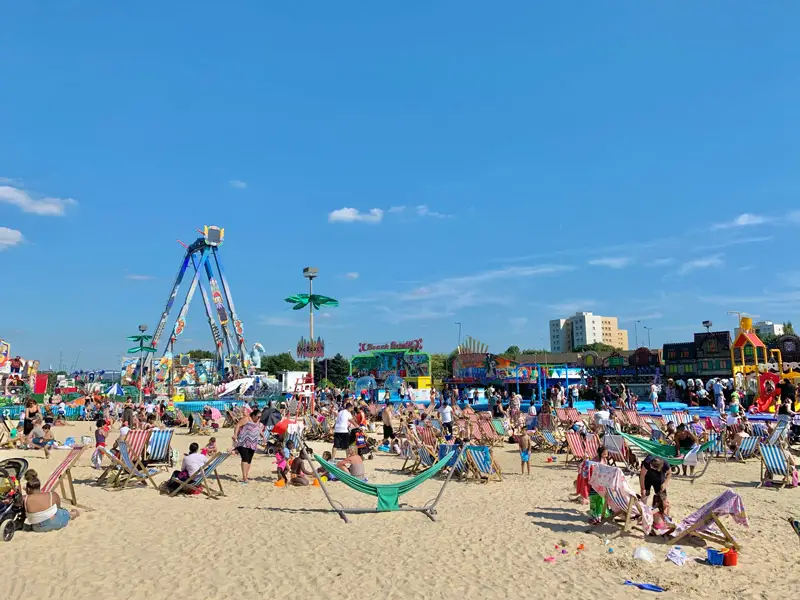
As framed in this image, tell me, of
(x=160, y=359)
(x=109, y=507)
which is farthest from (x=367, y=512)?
(x=160, y=359)

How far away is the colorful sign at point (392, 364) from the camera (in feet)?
159

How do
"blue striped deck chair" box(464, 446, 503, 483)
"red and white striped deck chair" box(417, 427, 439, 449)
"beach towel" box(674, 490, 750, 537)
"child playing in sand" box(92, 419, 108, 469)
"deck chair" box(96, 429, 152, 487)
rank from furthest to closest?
"red and white striped deck chair" box(417, 427, 439, 449) → "child playing in sand" box(92, 419, 108, 469) → "blue striped deck chair" box(464, 446, 503, 483) → "deck chair" box(96, 429, 152, 487) → "beach towel" box(674, 490, 750, 537)

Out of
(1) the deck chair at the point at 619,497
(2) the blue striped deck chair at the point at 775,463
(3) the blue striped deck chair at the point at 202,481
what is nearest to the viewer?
(1) the deck chair at the point at 619,497

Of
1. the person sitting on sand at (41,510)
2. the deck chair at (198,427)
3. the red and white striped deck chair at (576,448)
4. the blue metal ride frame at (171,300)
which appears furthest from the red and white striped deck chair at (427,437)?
the blue metal ride frame at (171,300)

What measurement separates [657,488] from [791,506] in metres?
3.01

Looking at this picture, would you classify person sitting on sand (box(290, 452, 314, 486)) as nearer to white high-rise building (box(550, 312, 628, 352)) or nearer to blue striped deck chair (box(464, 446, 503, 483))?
blue striped deck chair (box(464, 446, 503, 483))

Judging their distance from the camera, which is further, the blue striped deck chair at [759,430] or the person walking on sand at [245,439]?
the blue striped deck chair at [759,430]

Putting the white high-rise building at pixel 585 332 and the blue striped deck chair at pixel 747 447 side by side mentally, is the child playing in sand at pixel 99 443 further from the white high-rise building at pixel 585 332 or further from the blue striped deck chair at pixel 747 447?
the white high-rise building at pixel 585 332

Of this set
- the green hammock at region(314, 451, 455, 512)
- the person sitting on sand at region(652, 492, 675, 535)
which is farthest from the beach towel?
the green hammock at region(314, 451, 455, 512)

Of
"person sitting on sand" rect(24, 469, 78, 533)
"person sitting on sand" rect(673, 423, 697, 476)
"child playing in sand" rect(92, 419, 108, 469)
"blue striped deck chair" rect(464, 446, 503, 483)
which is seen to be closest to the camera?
"person sitting on sand" rect(24, 469, 78, 533)

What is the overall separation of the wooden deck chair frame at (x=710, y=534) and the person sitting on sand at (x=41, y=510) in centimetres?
703

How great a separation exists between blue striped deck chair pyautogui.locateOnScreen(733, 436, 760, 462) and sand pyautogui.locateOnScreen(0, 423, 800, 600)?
3.36m

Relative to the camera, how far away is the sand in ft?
17.4

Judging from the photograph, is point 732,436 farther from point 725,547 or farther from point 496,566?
point 496,566
